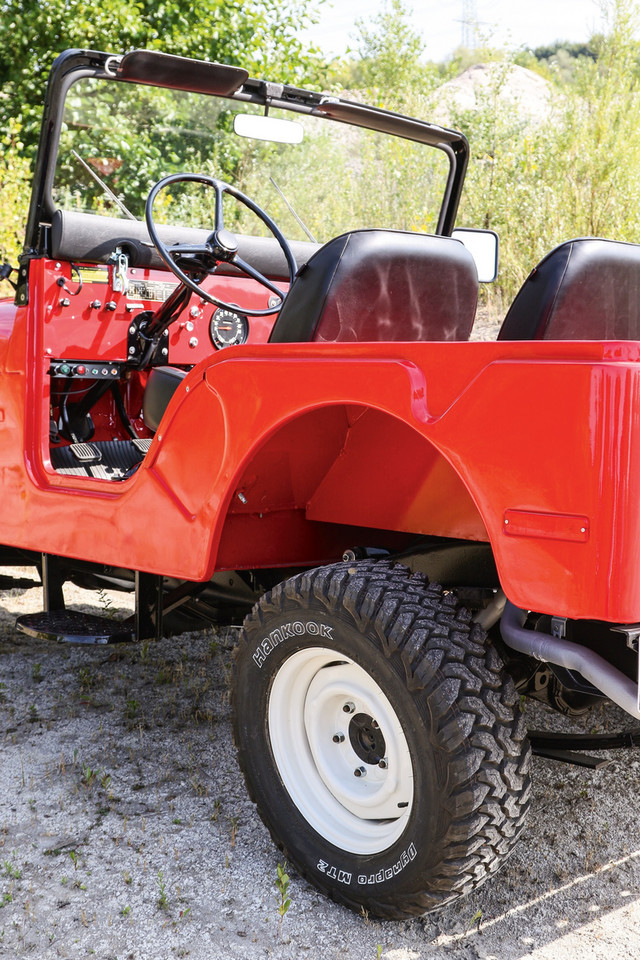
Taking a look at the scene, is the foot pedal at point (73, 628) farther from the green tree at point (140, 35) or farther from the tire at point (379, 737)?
the green tree at point (140, 35)

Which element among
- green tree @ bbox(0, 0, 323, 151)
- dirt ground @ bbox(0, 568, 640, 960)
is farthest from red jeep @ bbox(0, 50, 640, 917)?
green tree @ bbox(0, 0, 323, 151)

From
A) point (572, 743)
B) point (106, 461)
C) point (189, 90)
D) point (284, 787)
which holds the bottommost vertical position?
point (284, 787)

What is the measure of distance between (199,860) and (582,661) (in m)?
1.14

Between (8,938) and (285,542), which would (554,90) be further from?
(8,938)

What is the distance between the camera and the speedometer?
365 cm

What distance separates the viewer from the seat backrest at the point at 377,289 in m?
2.14

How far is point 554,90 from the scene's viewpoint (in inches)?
350

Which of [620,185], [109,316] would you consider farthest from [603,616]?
[620,185]

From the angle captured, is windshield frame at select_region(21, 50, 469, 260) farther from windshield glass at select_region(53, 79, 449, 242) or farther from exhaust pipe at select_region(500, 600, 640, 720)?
exhaust pipe at select_region(500, 600, 640, 720)

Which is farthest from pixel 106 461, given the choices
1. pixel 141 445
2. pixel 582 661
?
pixel 582 661

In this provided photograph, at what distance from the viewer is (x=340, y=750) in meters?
2.21

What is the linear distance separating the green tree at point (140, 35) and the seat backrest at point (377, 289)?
867cm

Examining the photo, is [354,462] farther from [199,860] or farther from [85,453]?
[85,453]

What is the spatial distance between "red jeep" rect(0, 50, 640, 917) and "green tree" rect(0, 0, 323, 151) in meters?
7.47
